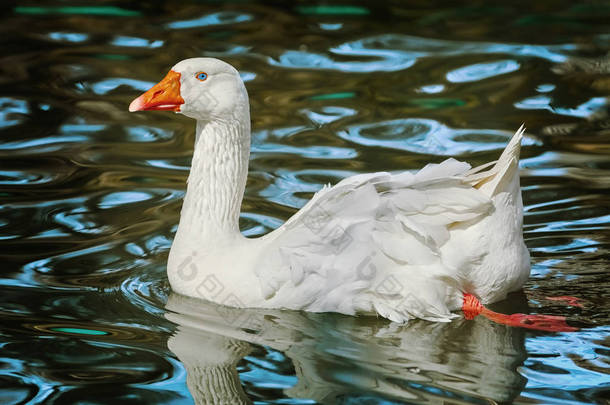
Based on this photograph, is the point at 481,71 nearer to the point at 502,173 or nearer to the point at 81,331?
the point at 502,173

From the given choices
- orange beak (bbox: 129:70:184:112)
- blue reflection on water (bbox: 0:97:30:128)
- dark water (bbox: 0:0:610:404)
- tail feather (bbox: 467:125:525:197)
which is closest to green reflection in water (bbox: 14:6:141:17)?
dark water (bbox: 0:0:610:404)

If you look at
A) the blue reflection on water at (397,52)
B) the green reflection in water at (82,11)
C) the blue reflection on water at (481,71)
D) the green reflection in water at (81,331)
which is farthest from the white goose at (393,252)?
the green reflection in water at (82,11)

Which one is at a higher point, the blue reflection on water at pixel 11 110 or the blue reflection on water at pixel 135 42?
the blue reflection on water at pixel 135 42

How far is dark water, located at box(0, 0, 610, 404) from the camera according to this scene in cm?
460

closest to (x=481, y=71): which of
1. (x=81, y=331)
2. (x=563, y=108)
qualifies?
(x=563, y=108)

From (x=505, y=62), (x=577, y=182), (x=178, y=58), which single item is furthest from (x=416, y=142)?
(x=178, y=58)

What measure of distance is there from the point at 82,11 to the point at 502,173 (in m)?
8.13

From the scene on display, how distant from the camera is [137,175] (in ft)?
25.4

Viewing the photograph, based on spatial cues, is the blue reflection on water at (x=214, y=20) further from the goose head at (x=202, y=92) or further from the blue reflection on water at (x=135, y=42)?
the goose head at (x=202, y=92)

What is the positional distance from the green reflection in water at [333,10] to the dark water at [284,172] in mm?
49

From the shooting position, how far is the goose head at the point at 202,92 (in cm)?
546

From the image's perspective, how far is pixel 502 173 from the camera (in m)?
5.16

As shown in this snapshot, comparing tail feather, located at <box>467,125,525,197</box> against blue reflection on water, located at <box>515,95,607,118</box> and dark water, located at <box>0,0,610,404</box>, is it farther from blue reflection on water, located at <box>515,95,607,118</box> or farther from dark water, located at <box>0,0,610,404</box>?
blue reflection on water, located at <box>515,95,607,118</box>

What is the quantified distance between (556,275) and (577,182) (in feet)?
5.90
